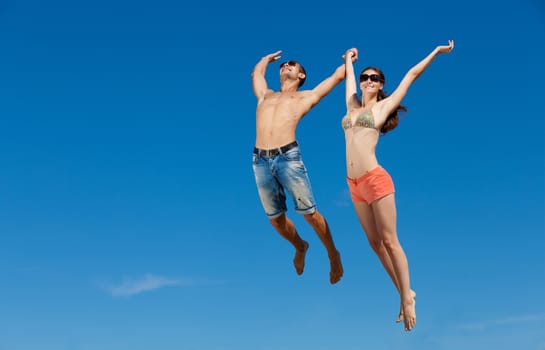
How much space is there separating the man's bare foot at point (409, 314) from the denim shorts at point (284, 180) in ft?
7.35

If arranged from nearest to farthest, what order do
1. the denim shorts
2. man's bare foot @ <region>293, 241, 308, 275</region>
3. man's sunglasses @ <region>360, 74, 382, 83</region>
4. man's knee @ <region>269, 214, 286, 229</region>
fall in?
man's sunglasses @ <region>360, 74, 382, 83</region>, the denim shorts, man's knee @ <region>269, 214, 286, 229</region>, man's bare foot @ <region>293, 241, 308, 275</region>

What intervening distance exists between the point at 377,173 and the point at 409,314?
230cm

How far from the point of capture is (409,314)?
11.6 m

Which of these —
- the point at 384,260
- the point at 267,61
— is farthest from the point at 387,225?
the point at 267,61

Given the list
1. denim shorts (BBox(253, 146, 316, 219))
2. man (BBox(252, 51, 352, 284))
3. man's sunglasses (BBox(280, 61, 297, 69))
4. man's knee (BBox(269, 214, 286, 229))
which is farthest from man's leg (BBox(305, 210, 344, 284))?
man's sunglasses (BBox(280, 61, 297, 69))

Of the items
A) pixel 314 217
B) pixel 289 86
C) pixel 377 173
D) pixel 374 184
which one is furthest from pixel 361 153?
pixel 289 86

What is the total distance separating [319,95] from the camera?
12.9 meters

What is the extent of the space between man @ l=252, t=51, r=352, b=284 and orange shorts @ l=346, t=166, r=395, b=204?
1.20 meters

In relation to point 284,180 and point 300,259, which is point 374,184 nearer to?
point 284,180

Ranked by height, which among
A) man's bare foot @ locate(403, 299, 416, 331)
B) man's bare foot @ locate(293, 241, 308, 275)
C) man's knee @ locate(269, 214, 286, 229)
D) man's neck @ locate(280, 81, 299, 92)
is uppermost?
man's neck @ locate(280, 81, 299, 92)

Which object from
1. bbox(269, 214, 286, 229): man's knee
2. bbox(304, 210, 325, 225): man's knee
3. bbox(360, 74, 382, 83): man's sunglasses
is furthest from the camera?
bbox(269, 214, 286, 229): man's knee

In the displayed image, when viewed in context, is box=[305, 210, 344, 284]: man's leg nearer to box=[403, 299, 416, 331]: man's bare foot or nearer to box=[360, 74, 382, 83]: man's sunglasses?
box=[403, 299, 416, 331]: man's bare foot

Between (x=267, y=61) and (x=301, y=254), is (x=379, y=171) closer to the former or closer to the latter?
(x=301, y=254)

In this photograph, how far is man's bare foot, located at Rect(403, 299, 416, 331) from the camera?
11547mm
